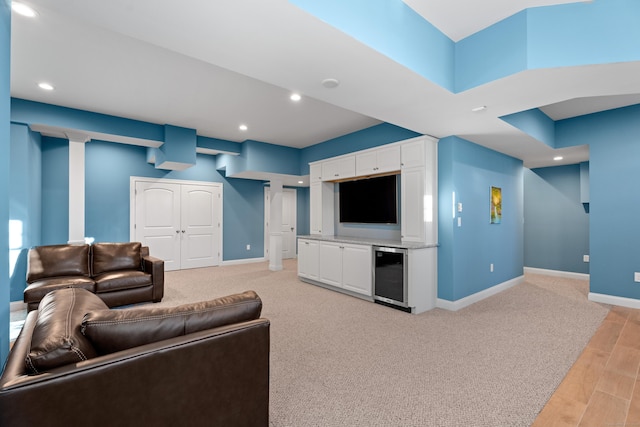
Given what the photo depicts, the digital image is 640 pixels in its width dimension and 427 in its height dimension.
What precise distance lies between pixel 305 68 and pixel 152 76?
2118 millimetres

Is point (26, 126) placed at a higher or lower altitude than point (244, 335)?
higher

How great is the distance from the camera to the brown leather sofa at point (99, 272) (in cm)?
370

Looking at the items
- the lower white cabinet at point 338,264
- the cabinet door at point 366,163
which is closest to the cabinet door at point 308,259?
the lower white cabinet at point 338,264

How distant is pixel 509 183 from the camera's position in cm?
525

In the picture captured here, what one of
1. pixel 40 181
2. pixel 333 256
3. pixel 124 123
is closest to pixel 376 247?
pixel 333 256

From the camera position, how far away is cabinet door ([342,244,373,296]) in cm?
435

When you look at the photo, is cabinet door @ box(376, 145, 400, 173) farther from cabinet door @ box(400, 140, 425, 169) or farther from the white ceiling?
the white ceiling

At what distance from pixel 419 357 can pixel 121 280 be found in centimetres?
377

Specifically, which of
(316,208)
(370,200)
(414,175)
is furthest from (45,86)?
(414,175)

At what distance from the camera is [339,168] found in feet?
17.5

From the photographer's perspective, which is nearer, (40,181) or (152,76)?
(152,76)

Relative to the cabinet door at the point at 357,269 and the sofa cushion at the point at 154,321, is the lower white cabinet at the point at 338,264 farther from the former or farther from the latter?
the sofa cushion at the point at 154,321

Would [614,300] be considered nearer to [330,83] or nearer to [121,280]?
[330,83]

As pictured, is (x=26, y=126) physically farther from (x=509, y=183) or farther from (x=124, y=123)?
(x=509, y=183)
